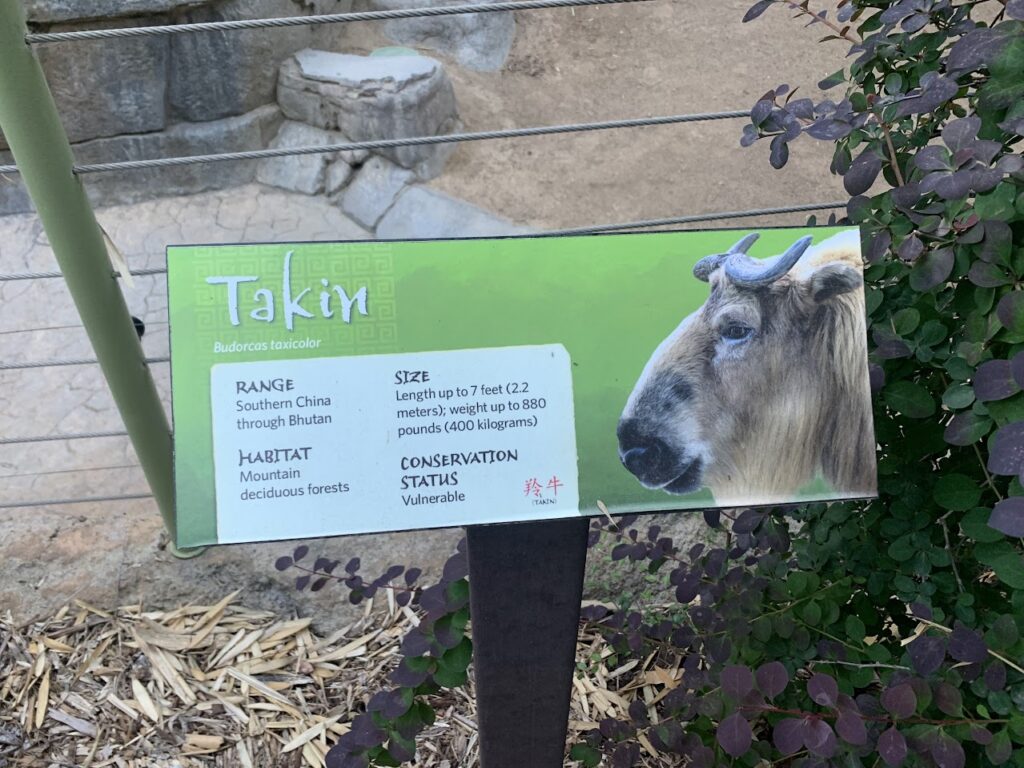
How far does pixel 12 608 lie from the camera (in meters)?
1.92

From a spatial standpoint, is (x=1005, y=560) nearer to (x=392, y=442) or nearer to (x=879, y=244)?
(x=879, y=244)

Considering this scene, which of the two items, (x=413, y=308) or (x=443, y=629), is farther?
(x=443, y=629)

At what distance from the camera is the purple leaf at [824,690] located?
2.97 feet

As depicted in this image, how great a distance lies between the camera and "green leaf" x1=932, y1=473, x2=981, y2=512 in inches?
39.2

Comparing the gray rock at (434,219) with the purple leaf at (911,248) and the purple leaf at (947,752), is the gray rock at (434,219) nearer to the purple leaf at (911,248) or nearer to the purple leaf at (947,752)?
the purple leaf at (911,248)

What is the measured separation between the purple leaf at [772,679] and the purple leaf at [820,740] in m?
0.07

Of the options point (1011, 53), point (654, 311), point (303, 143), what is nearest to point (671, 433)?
point (654, 311)

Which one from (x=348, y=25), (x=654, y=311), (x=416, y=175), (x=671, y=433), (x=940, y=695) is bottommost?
(x=940, y=695)

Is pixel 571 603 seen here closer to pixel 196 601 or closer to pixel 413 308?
pixel 413 308

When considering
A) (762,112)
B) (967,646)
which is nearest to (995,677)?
(967,646)

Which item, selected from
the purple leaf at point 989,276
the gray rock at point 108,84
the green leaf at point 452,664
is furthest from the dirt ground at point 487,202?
the purple leaf at point 989,276

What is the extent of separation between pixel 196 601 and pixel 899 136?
1.60 meters

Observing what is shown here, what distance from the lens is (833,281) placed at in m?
0.96

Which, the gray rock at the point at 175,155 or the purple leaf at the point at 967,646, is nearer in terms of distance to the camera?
the purple leaf at the point at 967,646
